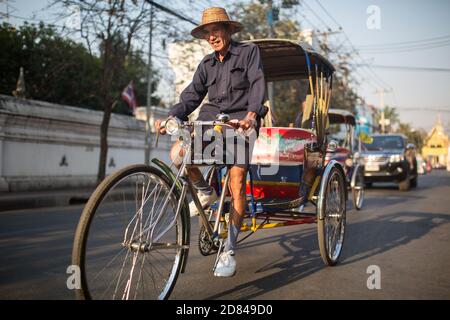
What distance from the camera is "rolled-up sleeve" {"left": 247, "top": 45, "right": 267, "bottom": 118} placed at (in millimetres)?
3355

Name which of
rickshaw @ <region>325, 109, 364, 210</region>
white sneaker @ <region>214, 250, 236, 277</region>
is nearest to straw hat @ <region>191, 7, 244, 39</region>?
white sneaker @ <region>214, 250, 236, 277</region>

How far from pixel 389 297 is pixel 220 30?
229 cm

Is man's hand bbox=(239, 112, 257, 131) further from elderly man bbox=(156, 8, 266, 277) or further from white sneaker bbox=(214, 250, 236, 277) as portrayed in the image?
white sneaker bbox=(214, 250, 236, 277)

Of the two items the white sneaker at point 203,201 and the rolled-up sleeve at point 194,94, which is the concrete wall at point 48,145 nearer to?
the rolled-up sleeve at point 194,94

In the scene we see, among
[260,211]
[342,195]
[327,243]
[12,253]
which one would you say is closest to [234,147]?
[260,211]

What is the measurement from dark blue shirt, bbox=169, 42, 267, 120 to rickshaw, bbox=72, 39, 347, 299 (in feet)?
1.30

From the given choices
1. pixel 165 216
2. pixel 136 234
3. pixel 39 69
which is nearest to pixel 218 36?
pixel 165 216

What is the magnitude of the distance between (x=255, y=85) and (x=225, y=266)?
52.4 inches

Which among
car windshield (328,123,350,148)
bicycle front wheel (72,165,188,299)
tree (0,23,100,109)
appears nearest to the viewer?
bicycle front wheel (72,165,188,299)

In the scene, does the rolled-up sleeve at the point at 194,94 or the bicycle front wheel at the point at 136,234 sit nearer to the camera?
the bicycle front wheel at the point at 136,234

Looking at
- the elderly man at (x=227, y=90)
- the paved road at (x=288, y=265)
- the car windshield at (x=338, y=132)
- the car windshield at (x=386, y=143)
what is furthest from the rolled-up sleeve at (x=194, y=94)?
the car windshield at (x=386, y=143)

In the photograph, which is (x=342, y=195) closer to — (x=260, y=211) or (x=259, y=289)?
(x=260, y=211)

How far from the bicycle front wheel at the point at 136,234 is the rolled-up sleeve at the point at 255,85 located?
2.87ft

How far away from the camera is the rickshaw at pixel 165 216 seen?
2639 millimetres
